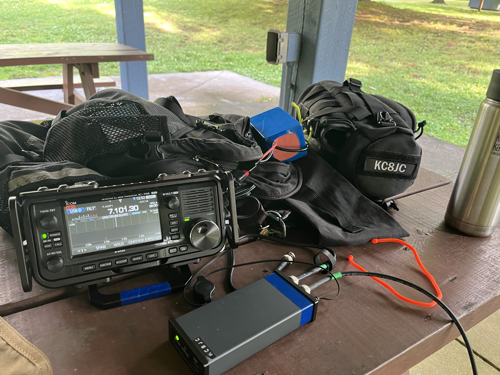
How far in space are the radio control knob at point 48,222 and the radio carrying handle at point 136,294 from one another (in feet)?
0.46

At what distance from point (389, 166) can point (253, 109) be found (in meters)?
3.87

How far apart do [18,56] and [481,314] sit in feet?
9.22

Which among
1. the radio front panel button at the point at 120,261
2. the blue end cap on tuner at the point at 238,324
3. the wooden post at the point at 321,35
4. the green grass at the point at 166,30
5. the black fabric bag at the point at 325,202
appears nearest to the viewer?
the blue end cap on tuner at the point at 238,324

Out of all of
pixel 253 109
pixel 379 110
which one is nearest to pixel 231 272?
pixel 379 110

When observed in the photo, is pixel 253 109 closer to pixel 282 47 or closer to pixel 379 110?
pixel 282 47

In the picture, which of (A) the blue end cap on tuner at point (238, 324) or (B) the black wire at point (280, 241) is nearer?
(A) the blue end cap on tuner at point (238, 324)

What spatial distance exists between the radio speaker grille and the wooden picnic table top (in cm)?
229

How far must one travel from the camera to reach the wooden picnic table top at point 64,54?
7.93 ft

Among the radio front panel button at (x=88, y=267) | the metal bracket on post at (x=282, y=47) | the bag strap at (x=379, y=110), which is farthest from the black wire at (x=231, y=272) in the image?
the metal bracket on post at (x=282, y=47)

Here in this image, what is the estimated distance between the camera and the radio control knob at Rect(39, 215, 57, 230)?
1.82 ft

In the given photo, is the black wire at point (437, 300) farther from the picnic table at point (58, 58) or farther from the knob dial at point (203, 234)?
the picnic table at point (58, 58)

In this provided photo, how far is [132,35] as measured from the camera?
11.1 feet

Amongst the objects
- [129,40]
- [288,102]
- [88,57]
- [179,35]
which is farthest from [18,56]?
[179,35]

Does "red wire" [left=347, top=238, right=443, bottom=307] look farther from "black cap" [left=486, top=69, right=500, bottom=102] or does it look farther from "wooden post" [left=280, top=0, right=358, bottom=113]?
"wooden post" [left=280, top=0, right=358, bottom=113]
